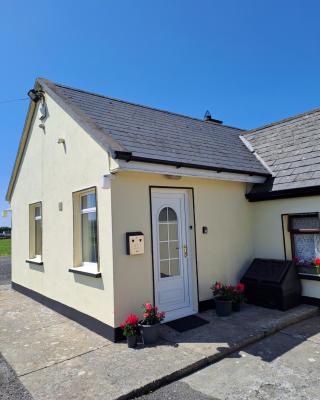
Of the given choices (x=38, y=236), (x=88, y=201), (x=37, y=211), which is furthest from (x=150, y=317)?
(x=37, y=211)

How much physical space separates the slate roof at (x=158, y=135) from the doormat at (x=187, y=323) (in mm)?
3356

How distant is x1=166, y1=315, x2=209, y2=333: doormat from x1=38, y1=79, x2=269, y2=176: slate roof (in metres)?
3.36

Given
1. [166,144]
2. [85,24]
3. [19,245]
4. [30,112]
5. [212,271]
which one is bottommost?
[212,271]

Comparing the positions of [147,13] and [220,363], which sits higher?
[147,13]

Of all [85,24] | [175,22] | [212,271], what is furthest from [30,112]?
[212,271]

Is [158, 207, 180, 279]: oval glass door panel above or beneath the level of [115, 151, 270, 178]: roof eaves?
beneath

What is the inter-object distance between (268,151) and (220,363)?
6.94 metres

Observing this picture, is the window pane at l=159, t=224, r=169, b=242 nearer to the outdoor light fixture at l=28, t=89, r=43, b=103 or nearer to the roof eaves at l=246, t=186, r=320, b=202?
the roof eaves at l=246, t=186, r=320, b=202

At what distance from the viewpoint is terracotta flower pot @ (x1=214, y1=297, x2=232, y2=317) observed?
21.3 feet

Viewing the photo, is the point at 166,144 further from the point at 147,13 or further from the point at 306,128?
the point at 306,128

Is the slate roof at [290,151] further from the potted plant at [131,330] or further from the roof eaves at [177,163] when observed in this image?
the potted plant at [131,330]

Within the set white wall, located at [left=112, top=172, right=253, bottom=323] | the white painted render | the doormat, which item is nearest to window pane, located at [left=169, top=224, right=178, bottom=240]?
the white painted render

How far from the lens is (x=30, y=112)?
9.79 m

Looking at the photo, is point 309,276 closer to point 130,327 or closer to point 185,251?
point 185,251
